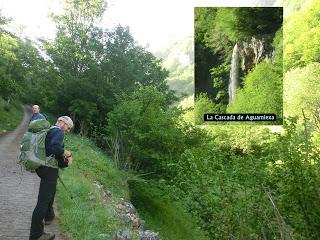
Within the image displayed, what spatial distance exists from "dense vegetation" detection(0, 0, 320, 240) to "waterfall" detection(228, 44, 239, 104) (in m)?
0.52

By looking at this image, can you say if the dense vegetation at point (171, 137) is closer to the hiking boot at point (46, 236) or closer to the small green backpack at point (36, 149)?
the hiking boot at point (46, 236)

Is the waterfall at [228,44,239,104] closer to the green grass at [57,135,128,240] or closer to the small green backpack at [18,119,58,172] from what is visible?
the green grass at [57,135,128,240]

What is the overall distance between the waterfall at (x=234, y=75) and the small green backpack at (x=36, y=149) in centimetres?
2138

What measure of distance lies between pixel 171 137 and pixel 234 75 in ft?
27.5

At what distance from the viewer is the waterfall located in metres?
27.0

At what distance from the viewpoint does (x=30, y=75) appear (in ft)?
113

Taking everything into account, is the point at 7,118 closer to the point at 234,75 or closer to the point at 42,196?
the point at 234,75

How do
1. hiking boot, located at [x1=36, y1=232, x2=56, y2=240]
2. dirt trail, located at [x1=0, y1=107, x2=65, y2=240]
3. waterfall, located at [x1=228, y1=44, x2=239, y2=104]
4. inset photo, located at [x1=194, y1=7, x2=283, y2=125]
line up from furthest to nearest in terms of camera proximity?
waterfall, located at [x1=228, y1=44, x2=239, y2=104] < inset photo, located at [x1=194, y1=7, x2=283, y2=125] < dirt trail, located at [x1=0, y1=107, x2=65, y2=240] < hiking boot, located at [x1=36, y1=232, x2=56, y2=240]

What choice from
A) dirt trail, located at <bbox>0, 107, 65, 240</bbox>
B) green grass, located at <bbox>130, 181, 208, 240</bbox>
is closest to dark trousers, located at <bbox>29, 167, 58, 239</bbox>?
dirt trail, located at <bbox>0, 107, 65, 240</bbox>

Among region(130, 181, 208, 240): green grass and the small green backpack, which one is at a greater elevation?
the small green backpack

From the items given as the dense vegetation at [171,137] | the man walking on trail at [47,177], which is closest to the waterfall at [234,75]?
the dense vegetation at [171,137]

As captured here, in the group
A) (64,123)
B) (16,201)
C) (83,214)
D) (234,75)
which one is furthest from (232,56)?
(64,123)

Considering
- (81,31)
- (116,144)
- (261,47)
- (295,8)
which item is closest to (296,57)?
Result: (295,8)

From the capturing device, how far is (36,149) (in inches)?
247
